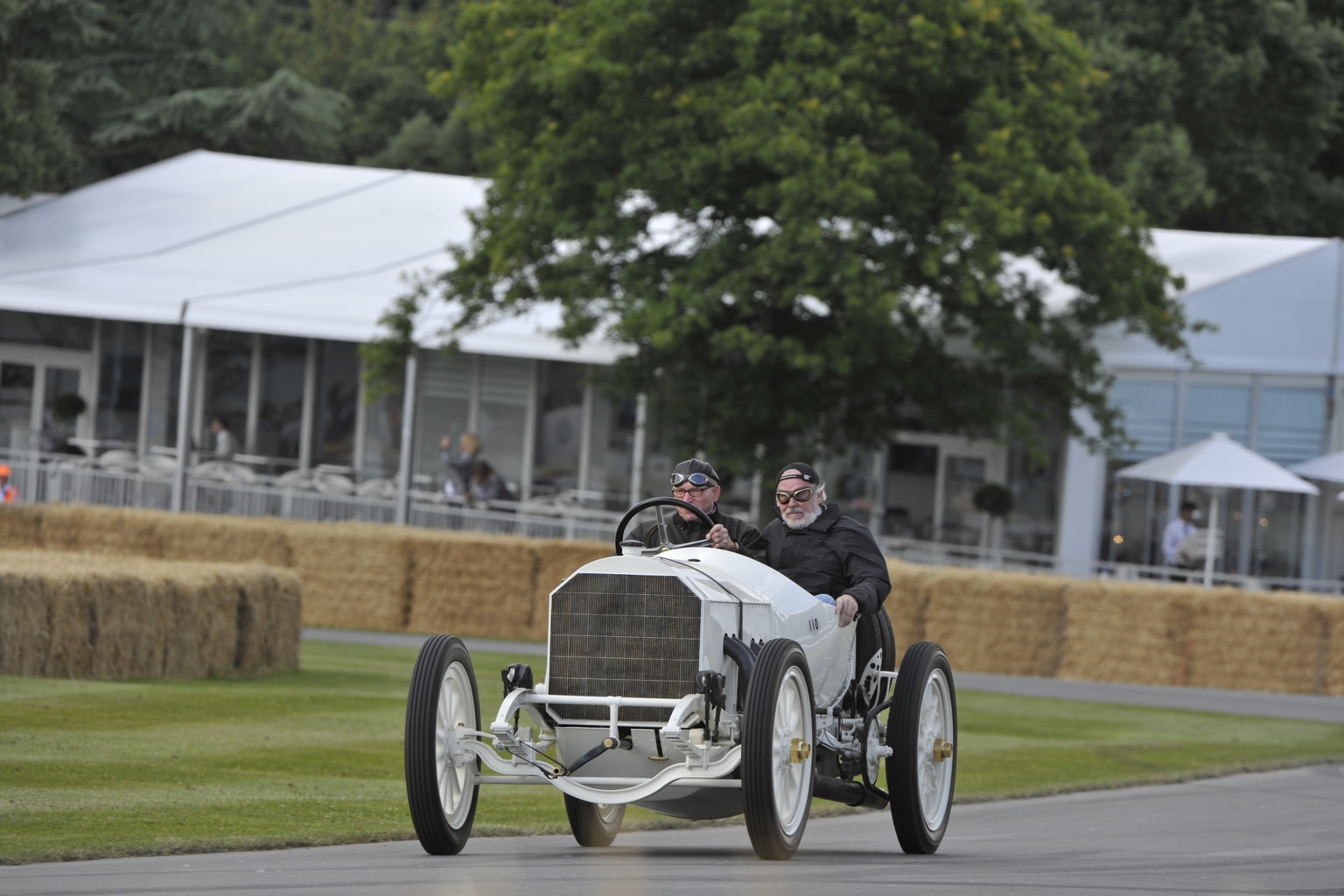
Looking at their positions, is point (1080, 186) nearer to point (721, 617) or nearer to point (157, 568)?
point (157, 568)

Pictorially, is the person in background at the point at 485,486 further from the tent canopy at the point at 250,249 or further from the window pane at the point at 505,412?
the window pane at the point at 505,412

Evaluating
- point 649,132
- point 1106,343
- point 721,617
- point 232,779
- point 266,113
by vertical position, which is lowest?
point 232,779

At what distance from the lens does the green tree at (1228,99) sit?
42.6 metres

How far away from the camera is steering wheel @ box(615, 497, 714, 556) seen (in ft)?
28.2

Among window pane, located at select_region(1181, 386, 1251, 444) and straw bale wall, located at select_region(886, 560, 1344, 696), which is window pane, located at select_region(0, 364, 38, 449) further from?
window pane, located at select_region(1181, 386, 1251, 444)

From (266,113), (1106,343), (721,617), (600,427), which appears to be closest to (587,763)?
(721,617)

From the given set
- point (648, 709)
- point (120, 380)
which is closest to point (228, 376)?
point (120, 380)

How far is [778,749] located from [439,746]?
1287 millimetres

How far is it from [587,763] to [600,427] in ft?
87.9

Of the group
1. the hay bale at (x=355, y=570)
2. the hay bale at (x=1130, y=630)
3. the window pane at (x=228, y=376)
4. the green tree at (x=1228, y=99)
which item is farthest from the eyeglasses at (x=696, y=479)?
the green tree at (x=1228, y=99)

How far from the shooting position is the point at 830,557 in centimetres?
934

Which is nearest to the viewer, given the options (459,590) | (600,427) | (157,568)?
(157,568)

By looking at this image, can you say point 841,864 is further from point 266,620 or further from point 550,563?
point 550,563

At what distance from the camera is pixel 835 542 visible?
9.34 m
